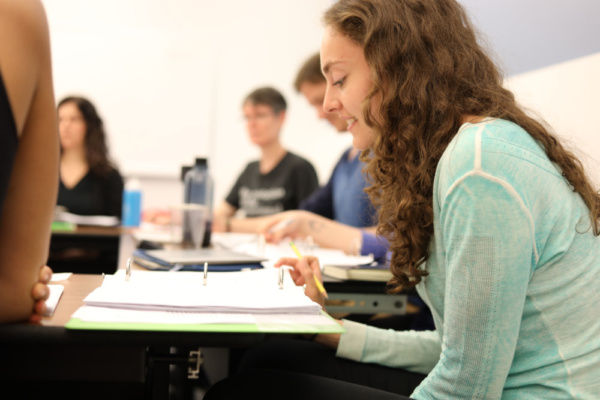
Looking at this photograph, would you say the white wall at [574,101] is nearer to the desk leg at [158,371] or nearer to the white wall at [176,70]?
the desk leg at [158,371]

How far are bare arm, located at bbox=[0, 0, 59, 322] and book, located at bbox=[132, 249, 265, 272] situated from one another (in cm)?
47

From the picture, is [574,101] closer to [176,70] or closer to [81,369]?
[81,369]

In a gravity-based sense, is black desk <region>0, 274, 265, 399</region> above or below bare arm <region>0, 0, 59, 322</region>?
below

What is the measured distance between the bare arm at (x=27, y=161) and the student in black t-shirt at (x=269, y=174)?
2170 mm

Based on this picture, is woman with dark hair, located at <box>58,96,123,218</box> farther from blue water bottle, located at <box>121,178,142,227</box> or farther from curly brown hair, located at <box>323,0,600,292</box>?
curly brown hair, located at <box>323,0,600,292</box>

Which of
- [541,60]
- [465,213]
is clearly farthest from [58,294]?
[541,60]

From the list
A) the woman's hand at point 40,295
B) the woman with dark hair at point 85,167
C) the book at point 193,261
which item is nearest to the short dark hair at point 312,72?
the book at point 193,261

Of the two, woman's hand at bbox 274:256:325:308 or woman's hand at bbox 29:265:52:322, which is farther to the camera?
woman's hand at bbox 274:256:325:308

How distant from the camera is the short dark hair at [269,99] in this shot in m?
2.92

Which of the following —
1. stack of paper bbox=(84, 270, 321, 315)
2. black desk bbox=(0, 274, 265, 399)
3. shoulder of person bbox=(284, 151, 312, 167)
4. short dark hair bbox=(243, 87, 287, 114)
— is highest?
short dark hair bbox=(243, 87, 287, 114)

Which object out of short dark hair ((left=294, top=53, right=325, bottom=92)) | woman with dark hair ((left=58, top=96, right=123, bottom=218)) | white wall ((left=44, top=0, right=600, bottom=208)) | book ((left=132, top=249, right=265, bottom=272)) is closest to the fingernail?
book ((left=132, top=249, right=265, bottom=272))

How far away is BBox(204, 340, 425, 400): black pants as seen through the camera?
31.7 inches

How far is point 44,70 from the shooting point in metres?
0.59

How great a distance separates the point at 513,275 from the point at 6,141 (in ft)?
1.94
